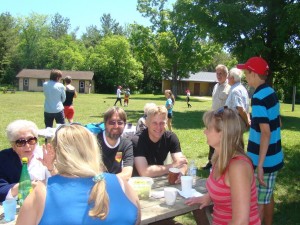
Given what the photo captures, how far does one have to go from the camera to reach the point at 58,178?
178 cm

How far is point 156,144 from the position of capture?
152 inches

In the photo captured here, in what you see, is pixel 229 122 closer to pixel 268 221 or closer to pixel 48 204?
pixel 48 204

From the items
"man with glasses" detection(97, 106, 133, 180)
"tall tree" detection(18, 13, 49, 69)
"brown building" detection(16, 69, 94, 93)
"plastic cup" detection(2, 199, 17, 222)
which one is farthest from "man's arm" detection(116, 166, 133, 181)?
"tall tree" detection(18, 13, 49, 69)

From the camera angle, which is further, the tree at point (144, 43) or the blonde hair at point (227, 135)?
the tree at point (144, 43)

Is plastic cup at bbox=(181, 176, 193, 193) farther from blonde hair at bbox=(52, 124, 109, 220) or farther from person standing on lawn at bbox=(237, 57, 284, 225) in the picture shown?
blonde hair at bbox=(52, 124, 109, 220)

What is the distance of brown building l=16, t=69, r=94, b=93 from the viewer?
168ft

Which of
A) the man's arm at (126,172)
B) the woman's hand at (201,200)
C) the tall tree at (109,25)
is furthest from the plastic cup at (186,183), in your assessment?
the tall tree at (109,25)

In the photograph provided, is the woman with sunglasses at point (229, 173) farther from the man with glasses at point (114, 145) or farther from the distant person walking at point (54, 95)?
the distant person walking at point (54, 95)

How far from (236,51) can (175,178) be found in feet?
48.3

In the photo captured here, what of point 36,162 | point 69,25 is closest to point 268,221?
point 36,162

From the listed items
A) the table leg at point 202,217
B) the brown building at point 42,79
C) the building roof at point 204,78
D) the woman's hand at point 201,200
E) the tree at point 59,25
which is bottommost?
the table leg at point 202,217

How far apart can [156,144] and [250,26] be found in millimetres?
13267

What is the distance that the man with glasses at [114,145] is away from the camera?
3572 mm

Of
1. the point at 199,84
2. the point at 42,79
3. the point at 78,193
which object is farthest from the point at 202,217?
the point at 199,84
